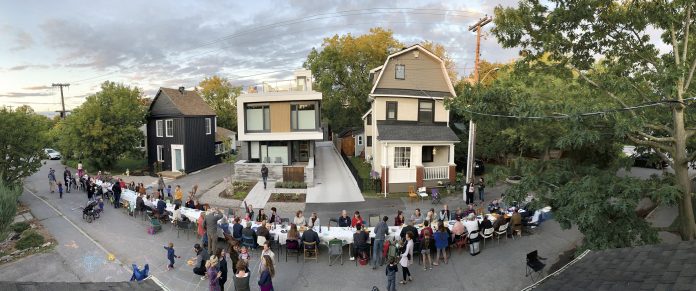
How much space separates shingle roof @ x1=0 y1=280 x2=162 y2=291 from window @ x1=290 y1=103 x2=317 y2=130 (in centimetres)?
2355

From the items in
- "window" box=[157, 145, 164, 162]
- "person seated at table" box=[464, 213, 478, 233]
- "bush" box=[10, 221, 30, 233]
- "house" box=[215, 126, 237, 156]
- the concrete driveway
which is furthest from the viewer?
"house" box=[215, 126, 237, 156]

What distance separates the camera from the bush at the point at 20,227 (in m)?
17.2

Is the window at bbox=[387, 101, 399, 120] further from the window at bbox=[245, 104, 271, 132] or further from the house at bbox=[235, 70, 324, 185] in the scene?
the window at bbox=[245, 104, 271, 132]

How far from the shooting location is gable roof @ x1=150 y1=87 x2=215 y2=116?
33.7 metres

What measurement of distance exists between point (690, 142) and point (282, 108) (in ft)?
76.8

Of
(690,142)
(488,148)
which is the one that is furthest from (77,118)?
(690,142)

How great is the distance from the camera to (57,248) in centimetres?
1489

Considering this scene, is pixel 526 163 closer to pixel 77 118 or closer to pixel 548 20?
pixel 548 20

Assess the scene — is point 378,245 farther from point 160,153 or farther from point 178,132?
point 160,153

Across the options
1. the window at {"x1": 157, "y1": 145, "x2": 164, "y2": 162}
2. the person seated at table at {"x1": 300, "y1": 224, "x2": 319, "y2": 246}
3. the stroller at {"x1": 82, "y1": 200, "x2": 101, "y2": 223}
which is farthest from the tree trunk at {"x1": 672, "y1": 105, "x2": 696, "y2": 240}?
the window at {"x1": 157, "y1": 145, "x2": 164, "y2": 162}

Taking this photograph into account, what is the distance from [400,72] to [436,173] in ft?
24.6

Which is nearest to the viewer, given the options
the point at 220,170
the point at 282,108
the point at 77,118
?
the point at 282,108

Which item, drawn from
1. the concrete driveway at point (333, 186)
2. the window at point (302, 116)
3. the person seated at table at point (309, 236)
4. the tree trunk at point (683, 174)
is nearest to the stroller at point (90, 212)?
the concrete driveway at point (333, 186)

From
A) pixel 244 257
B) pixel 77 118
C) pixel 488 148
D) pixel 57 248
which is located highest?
pixel 77 118
